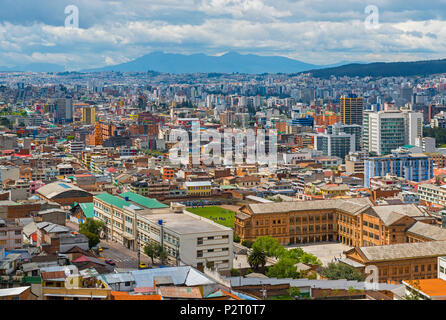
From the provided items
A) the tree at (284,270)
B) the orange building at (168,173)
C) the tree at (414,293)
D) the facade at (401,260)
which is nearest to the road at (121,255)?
the tree at (284,270)

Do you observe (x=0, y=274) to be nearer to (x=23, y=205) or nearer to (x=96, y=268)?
(x=96, y=268)

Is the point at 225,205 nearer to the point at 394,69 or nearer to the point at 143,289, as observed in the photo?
the point at 143,289

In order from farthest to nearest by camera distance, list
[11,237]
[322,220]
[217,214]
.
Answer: [217,214] → [322,220] → [11,237]

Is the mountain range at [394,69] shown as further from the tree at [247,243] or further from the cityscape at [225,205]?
the tree at [247,243]

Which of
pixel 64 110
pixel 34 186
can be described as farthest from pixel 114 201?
pixel 64 110

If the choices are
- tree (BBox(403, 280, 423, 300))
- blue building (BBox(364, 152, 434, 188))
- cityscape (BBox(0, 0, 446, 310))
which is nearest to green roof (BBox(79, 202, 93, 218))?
cityscape (BBox(0, 0, 446, 310))

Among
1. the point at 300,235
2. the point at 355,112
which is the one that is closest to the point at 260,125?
the point at 355,112
